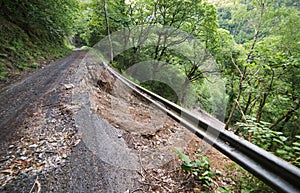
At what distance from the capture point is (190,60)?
15.0m

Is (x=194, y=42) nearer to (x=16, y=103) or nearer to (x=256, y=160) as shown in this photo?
(x=16, y=103)

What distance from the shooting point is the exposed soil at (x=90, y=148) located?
1404 mm

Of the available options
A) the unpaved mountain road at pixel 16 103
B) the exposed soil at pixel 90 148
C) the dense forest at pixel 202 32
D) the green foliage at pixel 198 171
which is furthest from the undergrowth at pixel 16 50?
the green foliage at pixel 198 171

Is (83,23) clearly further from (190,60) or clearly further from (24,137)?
(24,137)

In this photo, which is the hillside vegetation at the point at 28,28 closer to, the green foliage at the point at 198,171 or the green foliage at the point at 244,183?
the green foliage at the point at 198,171

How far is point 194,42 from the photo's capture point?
45.0 feet

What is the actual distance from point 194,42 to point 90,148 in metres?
14.0

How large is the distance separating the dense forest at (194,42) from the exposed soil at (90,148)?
1130mm

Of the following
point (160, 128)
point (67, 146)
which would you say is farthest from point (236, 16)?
point (67, 146)

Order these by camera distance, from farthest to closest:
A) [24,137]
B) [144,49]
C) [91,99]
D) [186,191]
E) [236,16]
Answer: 1. [144,49]
2. [236,16]
3. [91,99]
4. [24,137]
5. [186,191]

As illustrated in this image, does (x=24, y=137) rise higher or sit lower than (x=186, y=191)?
higher

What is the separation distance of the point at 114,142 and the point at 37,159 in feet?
2.78

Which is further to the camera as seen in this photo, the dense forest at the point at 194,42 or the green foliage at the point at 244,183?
the dense forest at the point at 194,42

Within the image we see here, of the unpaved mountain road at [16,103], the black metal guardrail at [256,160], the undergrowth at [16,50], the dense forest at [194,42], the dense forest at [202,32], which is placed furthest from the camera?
the undergrowth at [16,50]
